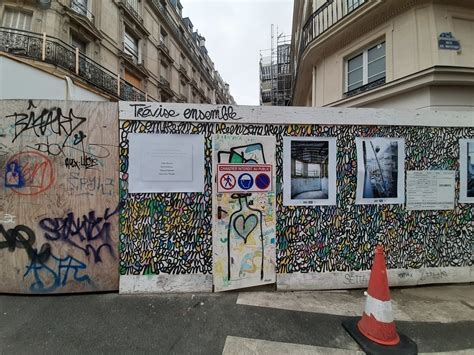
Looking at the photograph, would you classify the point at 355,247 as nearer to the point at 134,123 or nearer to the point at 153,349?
the point at 153,349

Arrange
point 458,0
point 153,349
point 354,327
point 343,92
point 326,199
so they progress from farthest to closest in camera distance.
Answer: point 343,92
point 458,0
point 326,199
point 354,327
point 153,349

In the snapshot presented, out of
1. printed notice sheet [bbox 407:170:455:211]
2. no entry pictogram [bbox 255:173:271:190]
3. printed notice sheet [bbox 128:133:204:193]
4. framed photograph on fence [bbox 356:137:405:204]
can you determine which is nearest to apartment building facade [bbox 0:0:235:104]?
printed notice sheet [bbox 128:133:204:193]

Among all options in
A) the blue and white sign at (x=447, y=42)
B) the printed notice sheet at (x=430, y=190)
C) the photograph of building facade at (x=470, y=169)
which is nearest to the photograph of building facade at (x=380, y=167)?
the printed notice sheet at (x=430, y=190)

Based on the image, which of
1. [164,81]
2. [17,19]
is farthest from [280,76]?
[17,19]

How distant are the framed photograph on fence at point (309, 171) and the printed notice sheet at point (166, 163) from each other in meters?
1.28

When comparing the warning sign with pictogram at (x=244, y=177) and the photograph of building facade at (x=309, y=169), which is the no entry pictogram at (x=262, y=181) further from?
the photograph of building facade at (x=309, y=169)

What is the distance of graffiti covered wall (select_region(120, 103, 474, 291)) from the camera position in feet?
10.1

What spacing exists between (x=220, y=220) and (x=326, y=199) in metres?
1.62

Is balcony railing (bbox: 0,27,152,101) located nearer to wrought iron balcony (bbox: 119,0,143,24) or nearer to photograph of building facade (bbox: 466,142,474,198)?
wrought iron balcony (bbox: 119,0,143,24)

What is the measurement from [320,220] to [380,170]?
122cm

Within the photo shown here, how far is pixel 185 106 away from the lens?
3104 mm

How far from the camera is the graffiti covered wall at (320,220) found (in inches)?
121

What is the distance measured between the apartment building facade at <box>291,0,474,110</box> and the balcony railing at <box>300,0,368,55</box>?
29 millimetres

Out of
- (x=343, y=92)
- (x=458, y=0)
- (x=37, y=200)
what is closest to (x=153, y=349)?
(x=37, y=200)
